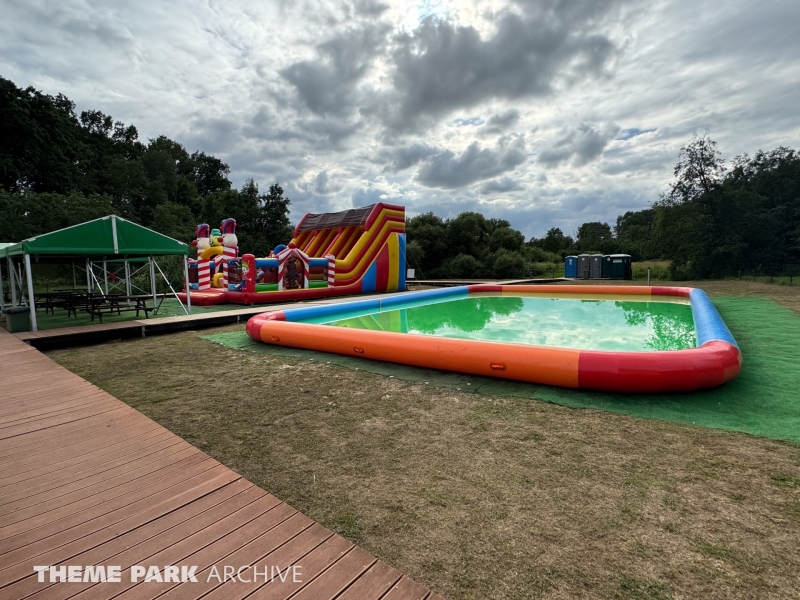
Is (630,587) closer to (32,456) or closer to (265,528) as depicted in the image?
(265,528)

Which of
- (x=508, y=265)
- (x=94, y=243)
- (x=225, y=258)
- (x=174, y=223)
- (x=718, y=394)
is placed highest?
(x=174, y=223)

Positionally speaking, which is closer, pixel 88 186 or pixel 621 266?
pixel 621 266

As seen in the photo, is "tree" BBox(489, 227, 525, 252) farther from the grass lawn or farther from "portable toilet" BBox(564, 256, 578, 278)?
the grass lawn

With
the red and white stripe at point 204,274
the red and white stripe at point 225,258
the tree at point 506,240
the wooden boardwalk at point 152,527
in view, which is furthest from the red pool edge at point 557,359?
the tree at point 506,240

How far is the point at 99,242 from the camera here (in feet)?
21.4

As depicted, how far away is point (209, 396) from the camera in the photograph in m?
3.42

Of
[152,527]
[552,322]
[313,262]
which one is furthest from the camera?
[313,262]

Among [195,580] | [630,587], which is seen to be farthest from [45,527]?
[630,587]

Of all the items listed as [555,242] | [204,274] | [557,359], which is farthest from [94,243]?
[555,242]

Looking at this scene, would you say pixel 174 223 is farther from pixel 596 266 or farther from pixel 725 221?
pixel 725 221

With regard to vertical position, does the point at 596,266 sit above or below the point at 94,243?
below

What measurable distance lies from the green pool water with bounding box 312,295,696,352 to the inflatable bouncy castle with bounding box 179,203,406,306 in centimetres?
289

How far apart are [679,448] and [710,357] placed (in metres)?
1.32

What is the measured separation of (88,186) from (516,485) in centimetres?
3142
